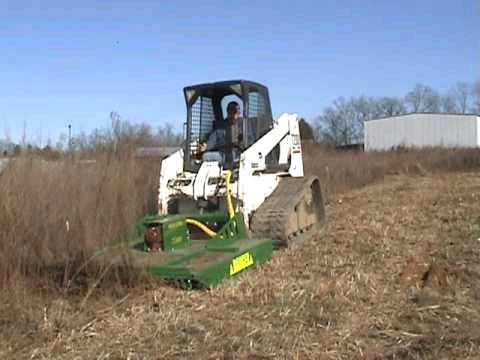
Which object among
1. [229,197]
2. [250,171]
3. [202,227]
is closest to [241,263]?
[202,227]

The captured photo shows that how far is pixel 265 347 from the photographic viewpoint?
15.3ft

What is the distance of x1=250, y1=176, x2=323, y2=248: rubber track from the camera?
27.2 feet

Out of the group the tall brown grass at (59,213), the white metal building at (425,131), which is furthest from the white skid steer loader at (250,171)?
the white metal building at (425,131)

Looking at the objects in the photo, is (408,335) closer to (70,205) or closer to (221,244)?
(221,244)

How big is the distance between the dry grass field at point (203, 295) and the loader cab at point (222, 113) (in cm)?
106

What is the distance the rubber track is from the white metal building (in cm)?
4205

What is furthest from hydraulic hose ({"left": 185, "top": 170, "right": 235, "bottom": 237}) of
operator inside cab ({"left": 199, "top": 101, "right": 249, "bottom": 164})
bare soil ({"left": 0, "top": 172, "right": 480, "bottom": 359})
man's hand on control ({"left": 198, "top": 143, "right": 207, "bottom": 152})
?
man's hand on control ({"left": 198, "top": 143, "right": 207, "bottom": 152})

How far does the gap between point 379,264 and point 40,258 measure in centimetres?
373

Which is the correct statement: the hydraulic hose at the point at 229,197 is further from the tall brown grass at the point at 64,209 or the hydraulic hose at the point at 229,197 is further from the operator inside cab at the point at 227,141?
the tall brown grass at the point at 64,209

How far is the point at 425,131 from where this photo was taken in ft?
171

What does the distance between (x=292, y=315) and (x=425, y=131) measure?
161ft

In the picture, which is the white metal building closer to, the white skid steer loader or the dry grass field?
the white skid steer loader

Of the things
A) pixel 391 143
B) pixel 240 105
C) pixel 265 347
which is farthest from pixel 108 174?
A: pixel 391 143

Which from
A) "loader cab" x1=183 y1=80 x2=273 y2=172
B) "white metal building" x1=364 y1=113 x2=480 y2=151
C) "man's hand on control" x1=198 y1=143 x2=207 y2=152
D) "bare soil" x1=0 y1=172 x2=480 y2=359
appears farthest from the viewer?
"white metal building" x1=364 y1=113 x2=480 y2=151
